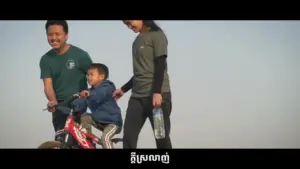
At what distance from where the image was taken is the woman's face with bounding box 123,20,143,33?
3188 millimetres

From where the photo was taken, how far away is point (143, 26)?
3.17 metres

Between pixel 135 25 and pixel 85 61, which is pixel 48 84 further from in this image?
pixel 135 25

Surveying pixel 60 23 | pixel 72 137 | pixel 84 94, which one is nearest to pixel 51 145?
pixel 72 137

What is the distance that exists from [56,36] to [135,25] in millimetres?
706

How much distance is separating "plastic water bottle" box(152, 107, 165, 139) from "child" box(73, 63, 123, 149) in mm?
302

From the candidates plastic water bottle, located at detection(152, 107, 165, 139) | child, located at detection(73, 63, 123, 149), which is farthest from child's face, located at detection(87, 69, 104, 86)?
plastic water bottle, located at detection(152, 107, 165, 139)

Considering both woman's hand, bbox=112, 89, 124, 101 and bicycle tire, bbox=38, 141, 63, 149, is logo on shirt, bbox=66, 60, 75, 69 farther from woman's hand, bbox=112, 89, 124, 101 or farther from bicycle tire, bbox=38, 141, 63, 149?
bicycle tire, bbox=38, 141, 63, 149

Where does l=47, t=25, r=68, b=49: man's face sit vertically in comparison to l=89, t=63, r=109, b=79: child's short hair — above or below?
above

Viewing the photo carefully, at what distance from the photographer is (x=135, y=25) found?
3.21m

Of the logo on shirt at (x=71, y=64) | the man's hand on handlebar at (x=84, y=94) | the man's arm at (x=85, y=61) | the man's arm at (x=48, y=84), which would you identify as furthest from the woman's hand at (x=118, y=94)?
the man's arm at (x=48, y=84)

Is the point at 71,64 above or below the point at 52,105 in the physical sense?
above

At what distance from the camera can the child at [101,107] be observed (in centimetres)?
311
